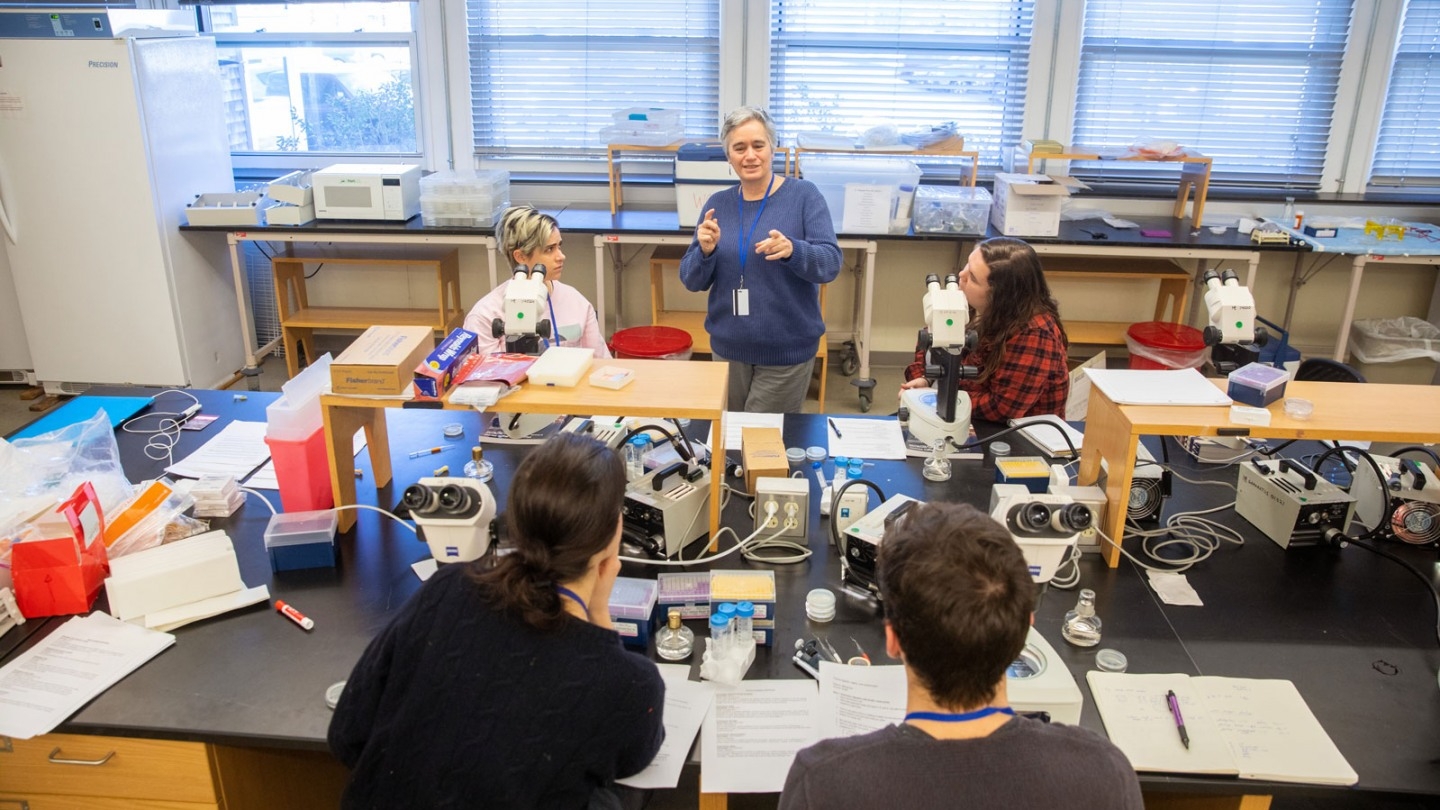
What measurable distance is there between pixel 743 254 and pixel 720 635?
1.59 m

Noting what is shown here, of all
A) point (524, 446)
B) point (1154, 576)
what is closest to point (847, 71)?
point (524, 446)

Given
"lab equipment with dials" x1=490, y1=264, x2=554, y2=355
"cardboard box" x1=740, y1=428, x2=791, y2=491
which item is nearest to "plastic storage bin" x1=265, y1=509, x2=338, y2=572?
"lab equipment with dials" x1=490, y1=264, x2=554, y2=355

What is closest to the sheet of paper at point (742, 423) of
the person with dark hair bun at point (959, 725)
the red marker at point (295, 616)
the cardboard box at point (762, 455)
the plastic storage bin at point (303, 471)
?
the cardboard box at point (762, 455)

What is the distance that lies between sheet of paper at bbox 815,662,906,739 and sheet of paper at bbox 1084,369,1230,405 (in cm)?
85

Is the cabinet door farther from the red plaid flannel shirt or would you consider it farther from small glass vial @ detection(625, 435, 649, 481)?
the red plaid flannel shirt

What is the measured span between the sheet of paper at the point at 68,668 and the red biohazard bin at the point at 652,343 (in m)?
2.53

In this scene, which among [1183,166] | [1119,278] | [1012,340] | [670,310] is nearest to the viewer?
[1012,340]

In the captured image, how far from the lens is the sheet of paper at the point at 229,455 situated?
2.41 meters

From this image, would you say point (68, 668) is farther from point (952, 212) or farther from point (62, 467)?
point (952, 212)

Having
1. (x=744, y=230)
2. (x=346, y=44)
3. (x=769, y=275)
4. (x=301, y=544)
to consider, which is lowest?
(x=301, y=544)

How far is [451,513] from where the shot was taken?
1.82 metres

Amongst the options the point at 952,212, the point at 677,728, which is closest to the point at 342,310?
the point at 952,212

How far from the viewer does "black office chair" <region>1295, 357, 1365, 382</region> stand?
2721mm

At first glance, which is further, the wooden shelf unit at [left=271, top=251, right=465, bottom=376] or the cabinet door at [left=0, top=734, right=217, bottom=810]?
the wooden shelf unit at [left=271, top=251, right=465, bottom=376]
